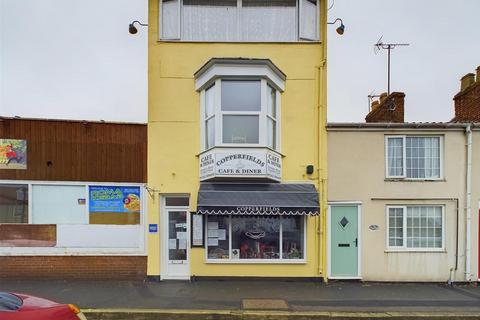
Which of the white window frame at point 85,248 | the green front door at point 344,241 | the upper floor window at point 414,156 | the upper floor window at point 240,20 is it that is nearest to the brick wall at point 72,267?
the white window frame at point 85,248

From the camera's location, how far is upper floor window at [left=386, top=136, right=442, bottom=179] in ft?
31.7

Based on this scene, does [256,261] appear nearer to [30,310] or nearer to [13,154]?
[30,310]

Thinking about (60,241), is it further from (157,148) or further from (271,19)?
(271,19)

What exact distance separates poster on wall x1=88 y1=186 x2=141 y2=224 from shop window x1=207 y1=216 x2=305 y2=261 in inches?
84.0

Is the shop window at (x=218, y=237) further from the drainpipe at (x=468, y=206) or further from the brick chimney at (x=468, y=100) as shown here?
the brick chimney at (x=468, y=100)

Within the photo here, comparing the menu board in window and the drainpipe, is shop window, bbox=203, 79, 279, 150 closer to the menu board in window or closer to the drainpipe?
the menu board in window

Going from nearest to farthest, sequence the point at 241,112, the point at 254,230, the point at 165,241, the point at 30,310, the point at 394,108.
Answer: the point at 30,310 → the point at 241,112 → the point at 165,241 → the point at 254,230 → the point at 394,108

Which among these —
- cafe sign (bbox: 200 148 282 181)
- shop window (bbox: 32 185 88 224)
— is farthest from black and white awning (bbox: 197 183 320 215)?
shop window (bbox: 32 185 88 224)

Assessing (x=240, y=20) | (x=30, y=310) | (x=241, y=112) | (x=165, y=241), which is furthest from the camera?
(x=240, y=20)

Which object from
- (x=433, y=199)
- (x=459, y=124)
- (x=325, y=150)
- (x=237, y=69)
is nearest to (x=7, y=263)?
(x=237, y=69)

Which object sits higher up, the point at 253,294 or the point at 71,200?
the point at 71,200

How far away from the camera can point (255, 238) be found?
9.60 metres

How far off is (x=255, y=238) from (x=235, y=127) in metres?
3.16

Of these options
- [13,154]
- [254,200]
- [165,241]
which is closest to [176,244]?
[165,241]
